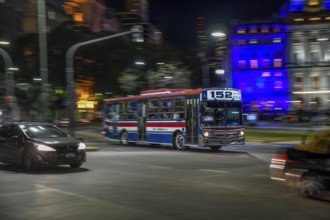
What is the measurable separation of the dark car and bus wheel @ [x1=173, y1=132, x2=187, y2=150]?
8707 mm

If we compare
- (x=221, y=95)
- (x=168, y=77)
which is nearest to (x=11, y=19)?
(x=168, y=77)

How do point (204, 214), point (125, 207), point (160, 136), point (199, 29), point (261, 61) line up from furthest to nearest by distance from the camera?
point (261, 61) < point (199, 29) < point (160, 136) < point (125, 207) < point (204, 214)

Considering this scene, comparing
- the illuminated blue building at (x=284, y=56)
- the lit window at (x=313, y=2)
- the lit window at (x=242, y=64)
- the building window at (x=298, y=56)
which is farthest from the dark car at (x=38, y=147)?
the lit window at (x=313, y=2)

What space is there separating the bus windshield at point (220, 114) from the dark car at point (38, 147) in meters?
8.12

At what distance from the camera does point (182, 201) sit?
9.36 meters

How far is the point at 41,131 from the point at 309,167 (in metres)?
9.17

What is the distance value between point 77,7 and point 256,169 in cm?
13182

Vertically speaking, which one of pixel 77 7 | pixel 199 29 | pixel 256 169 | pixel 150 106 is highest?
pixel 77 7

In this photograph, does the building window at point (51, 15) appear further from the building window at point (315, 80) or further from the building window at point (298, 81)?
the building window at point (315, 80)

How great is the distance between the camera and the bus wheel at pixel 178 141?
77.5ft

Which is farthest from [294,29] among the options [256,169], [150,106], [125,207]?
[125,207]

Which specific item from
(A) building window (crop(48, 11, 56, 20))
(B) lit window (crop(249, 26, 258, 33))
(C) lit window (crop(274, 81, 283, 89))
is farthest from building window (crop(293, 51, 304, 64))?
(A) building window (crop(48, 11, 56, 20))

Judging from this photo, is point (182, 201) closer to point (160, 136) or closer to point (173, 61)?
point (160, 136)

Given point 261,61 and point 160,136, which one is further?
point 261,61
